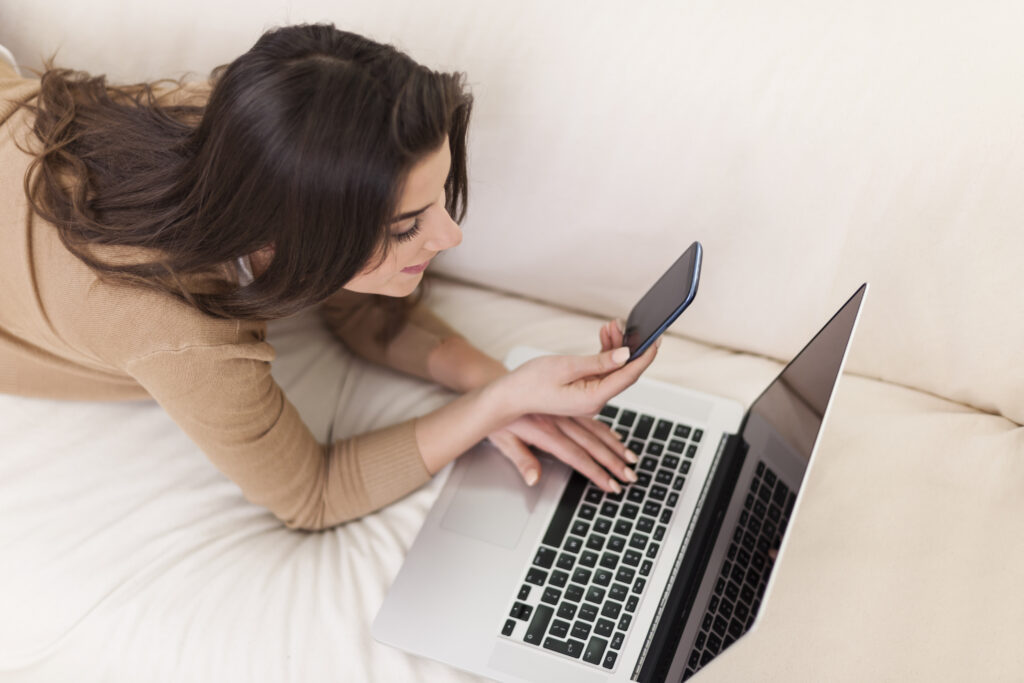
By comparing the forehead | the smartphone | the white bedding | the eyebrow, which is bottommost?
the white bedding

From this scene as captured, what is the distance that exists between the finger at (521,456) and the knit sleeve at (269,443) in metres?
0.10

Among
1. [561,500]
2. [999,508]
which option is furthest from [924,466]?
[561,500]

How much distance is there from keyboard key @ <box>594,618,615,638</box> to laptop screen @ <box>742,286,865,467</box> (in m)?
0.23

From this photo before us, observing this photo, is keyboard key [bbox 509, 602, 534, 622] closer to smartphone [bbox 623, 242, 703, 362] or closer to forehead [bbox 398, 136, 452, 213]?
smartphone [bbox 623, 242, 703, 362]

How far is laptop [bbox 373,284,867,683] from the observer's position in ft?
2.61

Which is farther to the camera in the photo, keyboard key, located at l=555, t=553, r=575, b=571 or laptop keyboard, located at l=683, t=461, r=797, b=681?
keyboard key, located at l=555, t=553, r=575, b=571

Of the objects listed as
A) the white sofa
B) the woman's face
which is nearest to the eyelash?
the woman's face

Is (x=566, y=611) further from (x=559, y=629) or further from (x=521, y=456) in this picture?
(x=521, y=456)

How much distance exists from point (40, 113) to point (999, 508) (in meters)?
1.09

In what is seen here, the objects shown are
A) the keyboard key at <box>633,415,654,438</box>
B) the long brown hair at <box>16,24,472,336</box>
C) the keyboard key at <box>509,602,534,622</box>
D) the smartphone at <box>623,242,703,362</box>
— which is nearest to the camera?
the long brown hair at <box>16,24,472,336</box>

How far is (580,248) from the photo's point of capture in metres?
1.11

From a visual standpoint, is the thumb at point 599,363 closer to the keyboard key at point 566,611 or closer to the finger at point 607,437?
the finger at point 607,437

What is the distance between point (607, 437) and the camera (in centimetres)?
100

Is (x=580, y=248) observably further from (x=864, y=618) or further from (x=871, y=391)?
(x=864, y=618)
